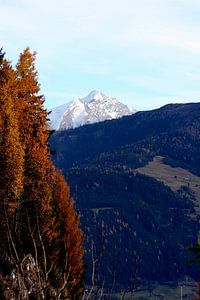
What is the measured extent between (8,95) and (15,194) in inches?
319

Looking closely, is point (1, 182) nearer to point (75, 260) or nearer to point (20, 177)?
point (20, 177)

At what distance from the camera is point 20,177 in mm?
47125

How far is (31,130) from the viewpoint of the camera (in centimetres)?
4994

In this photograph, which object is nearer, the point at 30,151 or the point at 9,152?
the point at 9,152

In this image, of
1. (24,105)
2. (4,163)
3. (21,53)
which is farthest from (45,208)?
(21,53)

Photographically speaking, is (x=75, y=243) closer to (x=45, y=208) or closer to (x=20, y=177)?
(x=45, y=208)

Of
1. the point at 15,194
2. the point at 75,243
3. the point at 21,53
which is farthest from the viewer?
the point at 75,243

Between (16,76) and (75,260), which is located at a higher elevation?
(16,76)

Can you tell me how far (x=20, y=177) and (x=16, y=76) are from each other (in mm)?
8843

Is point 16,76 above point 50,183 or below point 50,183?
above

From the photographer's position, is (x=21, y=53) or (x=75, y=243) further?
(x=75, y=243)

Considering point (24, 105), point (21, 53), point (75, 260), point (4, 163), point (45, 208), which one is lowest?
point (75, 260)

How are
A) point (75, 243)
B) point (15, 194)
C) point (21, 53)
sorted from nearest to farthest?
1. point (15, 194)
2. point (21, 53)
3. point (75, 243)

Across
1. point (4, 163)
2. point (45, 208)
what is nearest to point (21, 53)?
point (4, 163)
